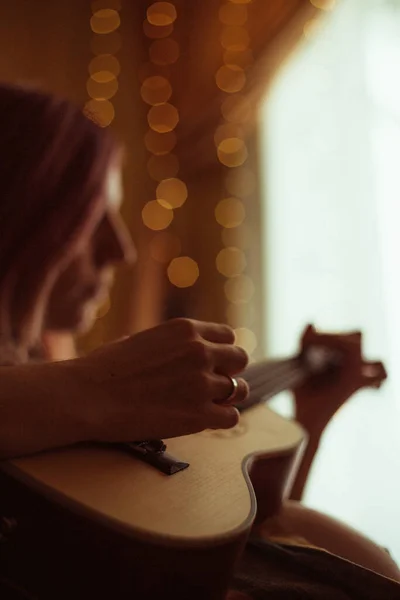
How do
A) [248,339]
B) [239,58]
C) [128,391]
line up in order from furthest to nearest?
[248,339] → [239,58] → [128,391]

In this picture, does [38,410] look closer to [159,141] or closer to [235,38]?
[235,38]

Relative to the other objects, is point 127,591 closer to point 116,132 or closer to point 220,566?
point 220,566

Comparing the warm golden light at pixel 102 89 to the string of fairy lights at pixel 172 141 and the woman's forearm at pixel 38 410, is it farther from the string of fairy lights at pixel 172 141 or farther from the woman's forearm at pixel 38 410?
the woman's forearm at pixel 38 410

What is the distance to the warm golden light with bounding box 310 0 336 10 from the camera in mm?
1307

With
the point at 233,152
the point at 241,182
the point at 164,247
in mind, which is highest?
the point at 233,152

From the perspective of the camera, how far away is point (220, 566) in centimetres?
38

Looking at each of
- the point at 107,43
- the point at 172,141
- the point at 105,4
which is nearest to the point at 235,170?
the point at 172,141

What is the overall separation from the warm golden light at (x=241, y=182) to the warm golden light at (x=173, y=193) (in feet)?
0.82

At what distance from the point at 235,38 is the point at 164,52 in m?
0.63

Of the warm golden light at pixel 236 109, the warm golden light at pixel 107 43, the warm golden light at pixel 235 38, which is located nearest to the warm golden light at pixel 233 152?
the warm golden light at pixel 236 109

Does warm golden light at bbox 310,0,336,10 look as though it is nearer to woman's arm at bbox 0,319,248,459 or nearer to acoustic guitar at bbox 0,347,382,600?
woman's arm at bbox 0,319,248,459

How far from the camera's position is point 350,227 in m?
1.39

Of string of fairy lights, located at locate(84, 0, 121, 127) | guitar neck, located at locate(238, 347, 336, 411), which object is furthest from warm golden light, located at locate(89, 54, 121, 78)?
guitar neck, located at locate(238, 347, 336, 411)

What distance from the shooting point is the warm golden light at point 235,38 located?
1610 millimetres
